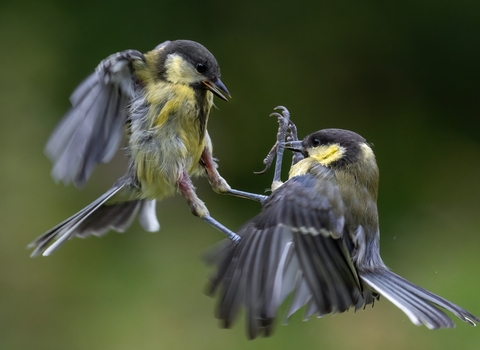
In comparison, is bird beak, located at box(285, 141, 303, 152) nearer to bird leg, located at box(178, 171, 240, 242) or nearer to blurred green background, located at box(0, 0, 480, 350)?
bird leg, located at box(178, 171, 240, 242)

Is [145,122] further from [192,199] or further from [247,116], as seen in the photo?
[247,116]

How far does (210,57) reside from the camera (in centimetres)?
307

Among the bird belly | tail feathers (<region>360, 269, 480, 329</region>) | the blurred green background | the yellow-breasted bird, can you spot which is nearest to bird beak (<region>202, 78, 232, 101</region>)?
the yellow-breasted bird

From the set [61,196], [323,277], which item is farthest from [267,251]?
[61,196]

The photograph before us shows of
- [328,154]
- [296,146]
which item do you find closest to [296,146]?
[296,146]

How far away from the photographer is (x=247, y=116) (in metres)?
5.34

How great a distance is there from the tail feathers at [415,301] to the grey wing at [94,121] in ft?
3.89

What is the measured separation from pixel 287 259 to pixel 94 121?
968 millimetres

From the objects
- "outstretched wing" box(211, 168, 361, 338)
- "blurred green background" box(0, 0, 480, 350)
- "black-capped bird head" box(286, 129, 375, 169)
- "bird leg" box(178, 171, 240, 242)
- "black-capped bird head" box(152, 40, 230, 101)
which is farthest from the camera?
"blurred green background" box(0, 0, 480, 350)

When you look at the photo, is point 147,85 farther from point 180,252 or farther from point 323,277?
point 180,252

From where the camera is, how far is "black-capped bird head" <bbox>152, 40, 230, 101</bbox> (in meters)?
3.04

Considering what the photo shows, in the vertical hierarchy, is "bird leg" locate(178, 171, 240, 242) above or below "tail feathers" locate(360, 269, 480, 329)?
above

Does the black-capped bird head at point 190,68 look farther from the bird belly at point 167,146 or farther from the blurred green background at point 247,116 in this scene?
the blurred green background at point 247,116

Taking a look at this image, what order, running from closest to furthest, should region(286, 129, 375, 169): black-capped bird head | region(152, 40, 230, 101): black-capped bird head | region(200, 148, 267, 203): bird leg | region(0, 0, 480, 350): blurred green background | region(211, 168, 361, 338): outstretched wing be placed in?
region(211, 168, 361, 338): outstretched wing < region(286, 129, 375, 169): black-capped bird head < region(152, 40, 230, 101): black-capped bird head < region(200, 148, 267, 203): bird leg < region(0, 0, 480, 350): blurred green background
